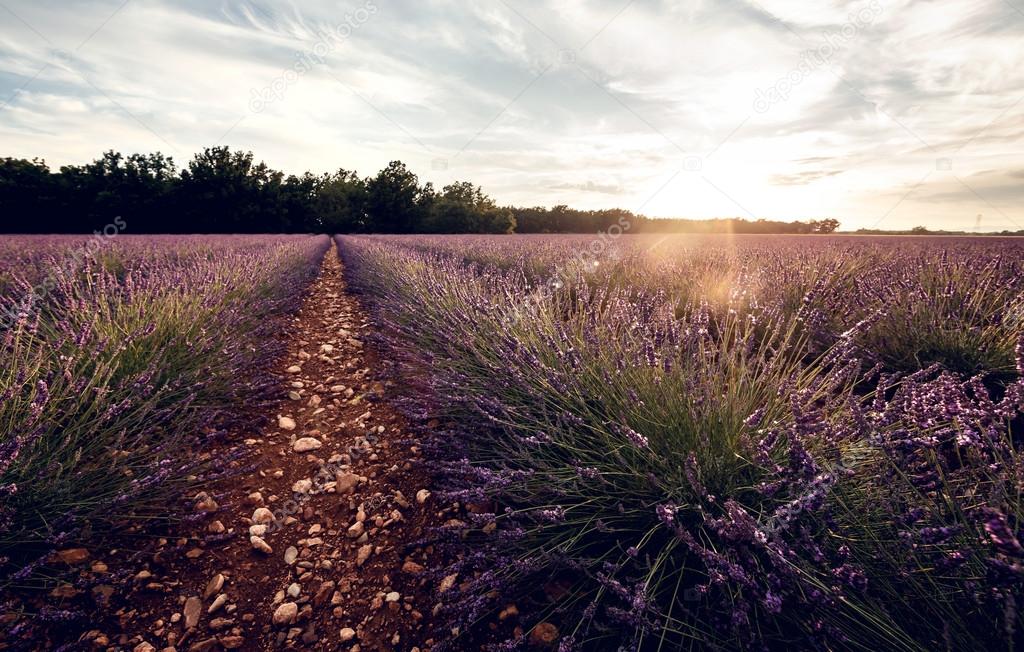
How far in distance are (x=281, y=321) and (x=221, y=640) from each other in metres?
4.15

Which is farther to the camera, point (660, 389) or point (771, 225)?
point (771, 225)

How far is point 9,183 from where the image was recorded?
2811 centimetres

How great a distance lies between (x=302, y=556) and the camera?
166 centimetres

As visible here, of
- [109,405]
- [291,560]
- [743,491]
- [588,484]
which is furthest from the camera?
[109,405]

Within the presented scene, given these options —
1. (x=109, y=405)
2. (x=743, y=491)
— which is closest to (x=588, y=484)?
(x=743, y=491)

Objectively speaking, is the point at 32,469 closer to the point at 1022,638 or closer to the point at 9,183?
the point at 1022,638

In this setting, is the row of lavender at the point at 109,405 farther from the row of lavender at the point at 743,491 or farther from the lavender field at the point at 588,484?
the row of lavender at the point at 743,491

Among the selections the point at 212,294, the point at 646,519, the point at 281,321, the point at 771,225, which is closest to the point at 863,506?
the point at 646,519

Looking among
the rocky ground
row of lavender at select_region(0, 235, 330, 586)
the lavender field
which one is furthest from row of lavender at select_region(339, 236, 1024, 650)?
row of lavender at select_region(0, 235, 330, 586)

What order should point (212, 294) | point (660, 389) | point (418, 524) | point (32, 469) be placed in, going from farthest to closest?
point (212, 294), point (418, 524), point (660, 389), point (32, 469)

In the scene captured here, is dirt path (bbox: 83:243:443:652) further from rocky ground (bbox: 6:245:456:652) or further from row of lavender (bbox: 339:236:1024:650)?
row of lavender (bbox: 339:236:1024:650)

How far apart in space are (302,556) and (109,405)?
112cm

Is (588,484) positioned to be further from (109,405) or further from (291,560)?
(109,405)

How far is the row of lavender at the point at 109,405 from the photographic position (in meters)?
1.36
